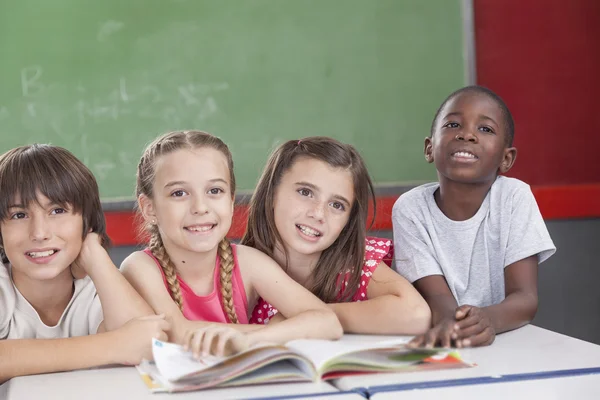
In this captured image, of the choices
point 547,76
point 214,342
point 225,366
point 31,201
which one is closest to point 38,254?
point 31,201

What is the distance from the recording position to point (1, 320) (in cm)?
146

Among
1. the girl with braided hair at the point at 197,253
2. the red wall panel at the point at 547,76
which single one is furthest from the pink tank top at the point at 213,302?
the red wall panel at the point at 547,76

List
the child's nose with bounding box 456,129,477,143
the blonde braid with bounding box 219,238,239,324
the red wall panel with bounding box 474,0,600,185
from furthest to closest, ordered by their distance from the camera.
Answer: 1. the red wall panel with bounding box 474,0,600,185
2. the child's nose with bounding box 456,129,477,143
3. the blonde braid with bounding box 219,238,239,324

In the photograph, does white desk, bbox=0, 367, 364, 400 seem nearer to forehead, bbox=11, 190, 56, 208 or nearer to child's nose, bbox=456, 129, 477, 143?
forehead, bbox=11, 190, 56, 208

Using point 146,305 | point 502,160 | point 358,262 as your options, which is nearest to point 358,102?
point 502,160

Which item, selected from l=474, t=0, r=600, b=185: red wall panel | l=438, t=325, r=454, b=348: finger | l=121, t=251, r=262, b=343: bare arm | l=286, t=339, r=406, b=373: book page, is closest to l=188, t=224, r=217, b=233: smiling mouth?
l=121, t=251, r=262, b=343: bare arm

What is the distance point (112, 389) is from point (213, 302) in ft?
1.79

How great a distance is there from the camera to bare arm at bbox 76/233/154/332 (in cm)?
140

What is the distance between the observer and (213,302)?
5.31 feet

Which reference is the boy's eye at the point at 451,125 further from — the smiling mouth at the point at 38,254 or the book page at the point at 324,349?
the smiling mouth at the point at 38,254

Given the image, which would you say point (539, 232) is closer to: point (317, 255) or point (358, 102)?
point (317, 255)

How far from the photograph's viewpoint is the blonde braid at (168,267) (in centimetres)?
157

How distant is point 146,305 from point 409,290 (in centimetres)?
55

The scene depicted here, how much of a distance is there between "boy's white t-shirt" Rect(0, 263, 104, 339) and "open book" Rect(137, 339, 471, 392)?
367mm
